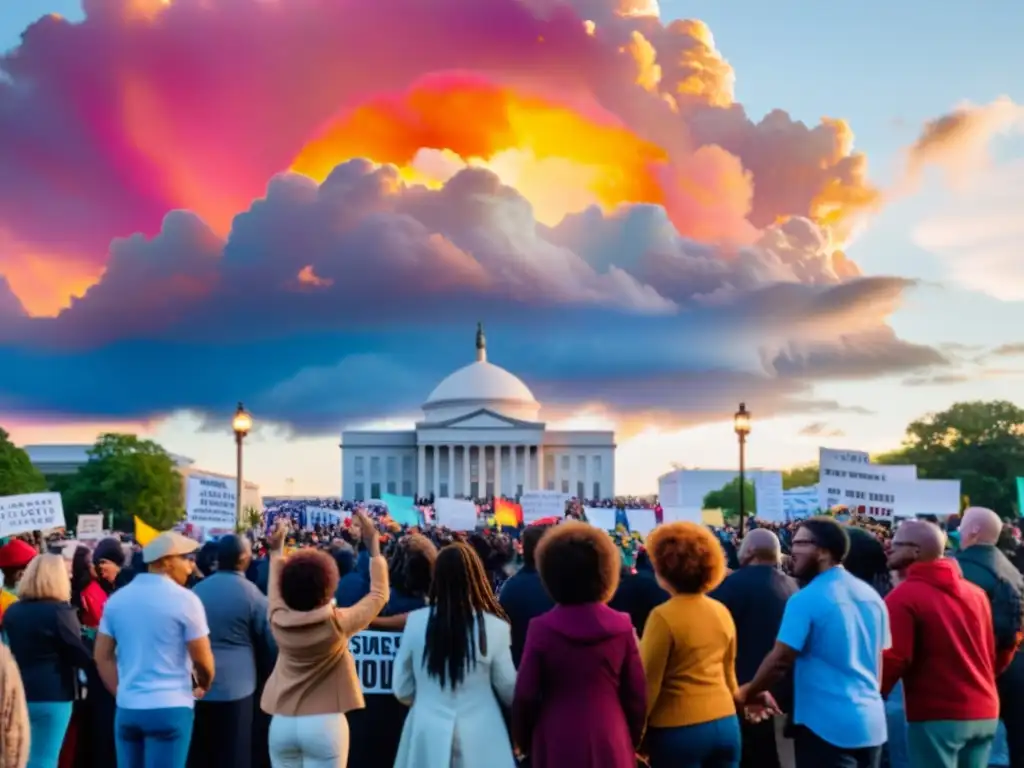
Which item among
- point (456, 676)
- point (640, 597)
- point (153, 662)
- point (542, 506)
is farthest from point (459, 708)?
point (542, 506)

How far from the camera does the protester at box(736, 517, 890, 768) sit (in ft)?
22.6

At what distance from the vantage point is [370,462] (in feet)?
409

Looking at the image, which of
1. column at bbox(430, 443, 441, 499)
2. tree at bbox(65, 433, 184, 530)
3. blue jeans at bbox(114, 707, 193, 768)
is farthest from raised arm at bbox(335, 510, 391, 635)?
column at bbox(430, 443, 441, 499)

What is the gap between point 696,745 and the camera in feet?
21.4

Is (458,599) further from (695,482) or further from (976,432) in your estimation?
(976,432)

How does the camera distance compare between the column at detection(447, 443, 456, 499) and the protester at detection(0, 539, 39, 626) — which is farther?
the column at detection(447, 443, 456, 499)

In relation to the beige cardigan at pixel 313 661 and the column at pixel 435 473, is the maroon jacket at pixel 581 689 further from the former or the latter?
the column at pixel 435 473

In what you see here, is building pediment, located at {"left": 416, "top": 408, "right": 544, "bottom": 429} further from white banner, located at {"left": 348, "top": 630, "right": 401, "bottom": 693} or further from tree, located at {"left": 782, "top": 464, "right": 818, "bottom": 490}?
white banner, located at {"left": 348, "top": 630, "right": 401, "bottom": 693}

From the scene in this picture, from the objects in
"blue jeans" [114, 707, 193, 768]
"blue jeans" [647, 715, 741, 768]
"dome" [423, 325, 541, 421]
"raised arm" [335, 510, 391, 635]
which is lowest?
"blue jeans" [114, 707, 193, 768]

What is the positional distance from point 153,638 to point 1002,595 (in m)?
5.84

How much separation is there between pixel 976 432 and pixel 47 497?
74.9 m

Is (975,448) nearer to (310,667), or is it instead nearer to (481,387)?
(481,387)

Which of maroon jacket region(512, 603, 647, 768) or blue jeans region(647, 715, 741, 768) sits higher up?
maroon jacket region(512, 603, 647, 768)

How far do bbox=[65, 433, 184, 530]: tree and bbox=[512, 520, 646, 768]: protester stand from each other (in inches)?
3187
